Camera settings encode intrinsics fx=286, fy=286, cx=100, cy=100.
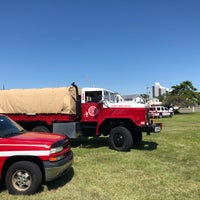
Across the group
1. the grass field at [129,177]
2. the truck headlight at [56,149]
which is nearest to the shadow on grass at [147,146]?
the grass field at [129,177]

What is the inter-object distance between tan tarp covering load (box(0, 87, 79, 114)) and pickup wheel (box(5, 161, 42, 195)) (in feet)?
19.7

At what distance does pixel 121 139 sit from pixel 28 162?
5.53 meters

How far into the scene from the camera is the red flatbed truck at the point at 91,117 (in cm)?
1076

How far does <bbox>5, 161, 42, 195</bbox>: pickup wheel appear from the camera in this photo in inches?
223

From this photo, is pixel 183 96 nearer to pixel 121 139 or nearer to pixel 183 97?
pixel 183 97

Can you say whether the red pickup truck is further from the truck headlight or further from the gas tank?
the gas tank

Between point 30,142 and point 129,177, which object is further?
point 129,177

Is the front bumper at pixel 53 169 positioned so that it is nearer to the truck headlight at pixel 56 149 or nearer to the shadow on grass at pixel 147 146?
the truck headlight at pixel 56 149

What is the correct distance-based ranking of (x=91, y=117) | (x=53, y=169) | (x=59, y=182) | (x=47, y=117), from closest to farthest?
1. (x=53, y=169)
2. (x=59, y=182)
3. (x=91, y=117)
4. (x=47, y=117)

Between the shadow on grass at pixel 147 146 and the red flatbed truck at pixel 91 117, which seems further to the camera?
the shadow on grass at pixel 147 146

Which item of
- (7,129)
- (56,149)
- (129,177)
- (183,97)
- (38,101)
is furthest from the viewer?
(183,97)

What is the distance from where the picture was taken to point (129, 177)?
279 inches

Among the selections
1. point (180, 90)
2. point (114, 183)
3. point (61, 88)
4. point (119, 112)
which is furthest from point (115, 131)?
point (180, 90)

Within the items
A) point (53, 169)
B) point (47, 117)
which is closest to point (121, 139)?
point (47, 117)
